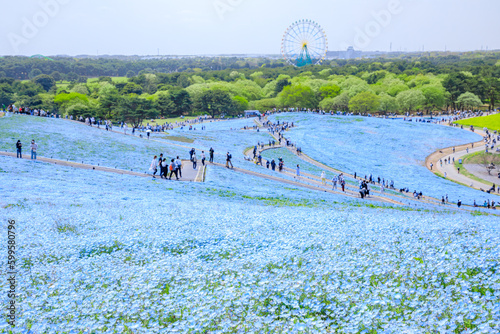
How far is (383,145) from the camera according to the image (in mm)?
74875

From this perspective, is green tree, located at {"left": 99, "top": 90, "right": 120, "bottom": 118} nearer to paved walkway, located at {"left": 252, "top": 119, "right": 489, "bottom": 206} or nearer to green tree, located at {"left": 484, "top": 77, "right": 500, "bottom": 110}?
paved walkway, located at {"left": 252, "top": 119, "right": 489, "bottom": 206}

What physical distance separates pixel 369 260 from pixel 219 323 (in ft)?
17.1

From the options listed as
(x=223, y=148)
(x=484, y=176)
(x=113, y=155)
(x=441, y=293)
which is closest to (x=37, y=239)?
(x=441, y=293)

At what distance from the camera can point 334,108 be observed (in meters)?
129

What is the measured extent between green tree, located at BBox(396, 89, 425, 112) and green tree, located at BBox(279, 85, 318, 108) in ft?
86.8

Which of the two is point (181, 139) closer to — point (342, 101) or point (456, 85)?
point (342, 101)

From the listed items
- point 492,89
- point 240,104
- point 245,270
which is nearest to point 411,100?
point 492,89

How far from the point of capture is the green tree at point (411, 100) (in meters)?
122

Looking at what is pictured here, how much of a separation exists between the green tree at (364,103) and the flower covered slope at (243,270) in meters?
106

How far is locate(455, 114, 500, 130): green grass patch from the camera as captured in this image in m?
98.9

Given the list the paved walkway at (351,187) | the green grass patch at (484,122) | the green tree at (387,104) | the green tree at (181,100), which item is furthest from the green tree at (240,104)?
the green grass patch at (484,122)

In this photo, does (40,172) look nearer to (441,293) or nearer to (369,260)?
(369,260)

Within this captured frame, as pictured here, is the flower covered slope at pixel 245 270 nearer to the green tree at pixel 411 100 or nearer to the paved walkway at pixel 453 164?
the paved walkway at pixel 453 164

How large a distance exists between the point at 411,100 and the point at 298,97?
33.3 meters
